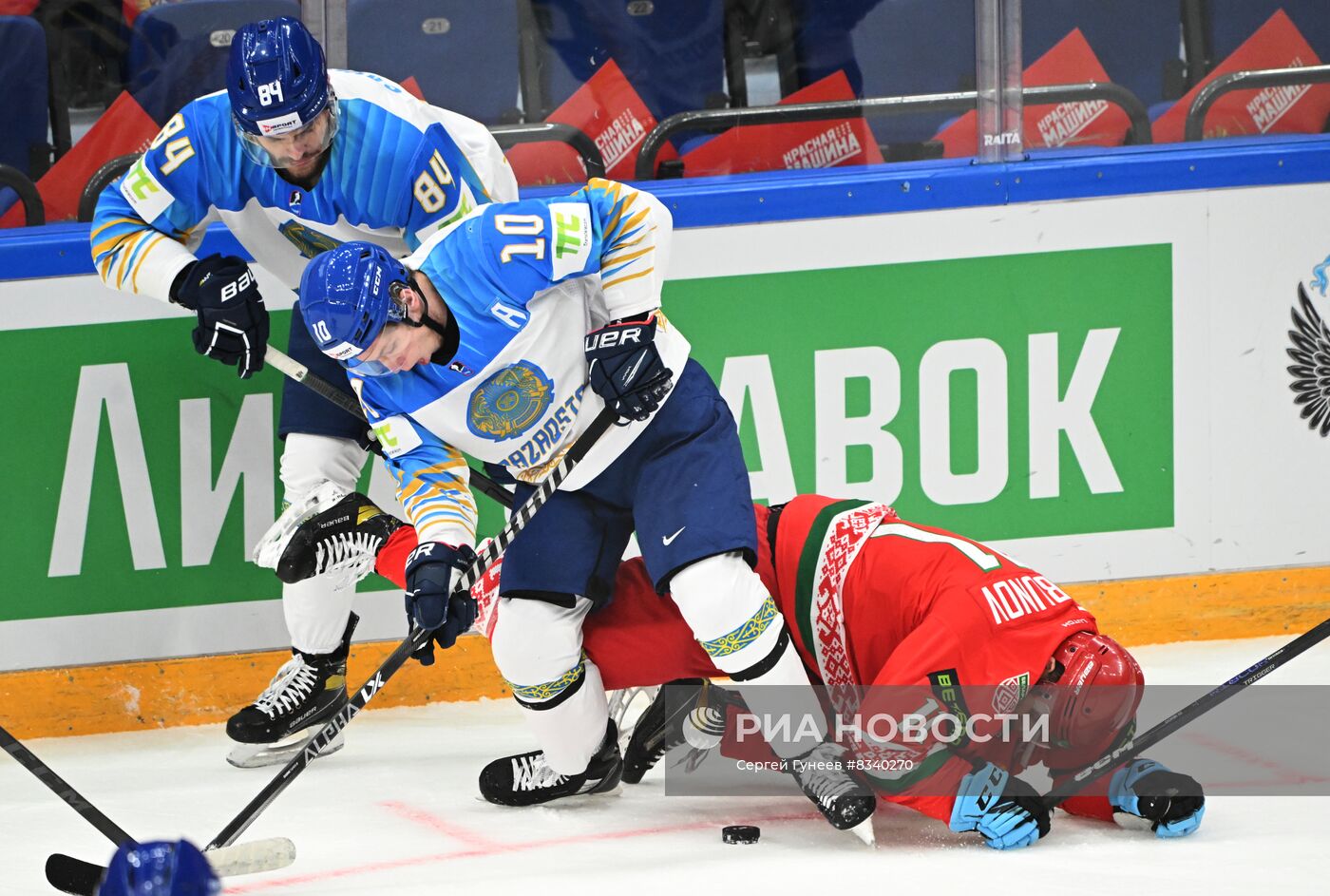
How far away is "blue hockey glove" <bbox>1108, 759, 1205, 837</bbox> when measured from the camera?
278 cm

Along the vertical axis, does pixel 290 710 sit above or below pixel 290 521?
below

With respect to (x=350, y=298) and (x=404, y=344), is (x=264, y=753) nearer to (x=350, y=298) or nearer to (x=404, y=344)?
(x=404, y=344)

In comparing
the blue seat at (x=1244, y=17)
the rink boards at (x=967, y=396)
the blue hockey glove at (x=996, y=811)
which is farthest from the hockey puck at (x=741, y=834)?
the blue seat at (x=1244, y=17)

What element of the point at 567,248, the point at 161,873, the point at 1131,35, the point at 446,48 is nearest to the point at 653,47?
the point at 446,48

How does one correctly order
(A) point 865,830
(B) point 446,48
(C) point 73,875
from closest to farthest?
(C) point 73,875 < (A) point 865,830 < (B) point 446,48

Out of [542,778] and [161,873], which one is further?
[542,778]

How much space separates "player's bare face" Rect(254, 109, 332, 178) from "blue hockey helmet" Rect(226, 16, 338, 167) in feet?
0.05

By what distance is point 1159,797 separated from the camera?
9.12 feet

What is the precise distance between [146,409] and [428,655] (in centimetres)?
106

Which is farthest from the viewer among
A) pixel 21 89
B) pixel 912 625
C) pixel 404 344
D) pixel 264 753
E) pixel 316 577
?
pixel 21 89

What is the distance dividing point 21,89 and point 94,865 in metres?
1.75

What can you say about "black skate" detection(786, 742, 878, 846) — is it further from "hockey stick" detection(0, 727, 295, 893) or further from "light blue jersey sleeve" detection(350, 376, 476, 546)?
"hockey stick" detection(0, 727, 295, 893)

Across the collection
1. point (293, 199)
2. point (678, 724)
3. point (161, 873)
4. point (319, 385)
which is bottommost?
point (678, 724)

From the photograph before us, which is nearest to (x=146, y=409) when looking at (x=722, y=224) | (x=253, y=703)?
(x=253, y=703)
